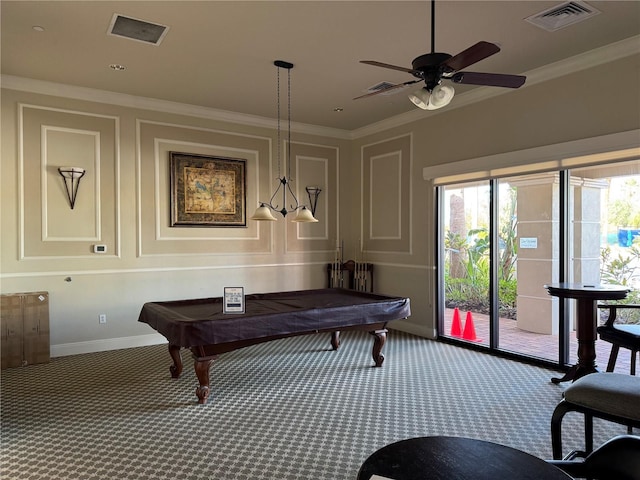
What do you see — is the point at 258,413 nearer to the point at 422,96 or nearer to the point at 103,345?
the point at 422,96

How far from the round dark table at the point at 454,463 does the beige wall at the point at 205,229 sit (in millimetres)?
3490

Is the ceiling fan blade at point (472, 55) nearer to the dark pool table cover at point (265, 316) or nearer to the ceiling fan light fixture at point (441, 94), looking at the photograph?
the ceiling fan light fixture at point (441, 94)

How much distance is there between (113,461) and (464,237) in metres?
4.43

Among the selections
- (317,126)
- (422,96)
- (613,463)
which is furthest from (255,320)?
(317,126)

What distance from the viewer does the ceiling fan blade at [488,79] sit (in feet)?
8.80

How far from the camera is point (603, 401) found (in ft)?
6.79

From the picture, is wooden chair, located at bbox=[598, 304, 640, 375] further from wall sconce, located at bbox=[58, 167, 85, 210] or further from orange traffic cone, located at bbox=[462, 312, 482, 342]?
wall sconce, located at bbox=[58, 167, 85, 210]

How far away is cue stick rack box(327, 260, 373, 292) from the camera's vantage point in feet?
21.9

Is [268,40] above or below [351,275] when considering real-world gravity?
above

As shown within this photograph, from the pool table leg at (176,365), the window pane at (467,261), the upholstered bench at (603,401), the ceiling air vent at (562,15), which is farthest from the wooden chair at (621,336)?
the pool table leg at (176,365)

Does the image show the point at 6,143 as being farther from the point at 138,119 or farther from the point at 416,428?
the point at 416,428

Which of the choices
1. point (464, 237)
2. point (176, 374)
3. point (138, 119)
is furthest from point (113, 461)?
point (464, 237)

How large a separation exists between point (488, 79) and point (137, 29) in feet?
9.23

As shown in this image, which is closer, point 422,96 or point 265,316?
point 422,96
